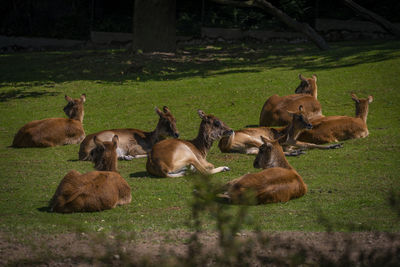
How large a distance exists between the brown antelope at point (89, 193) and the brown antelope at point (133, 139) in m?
3.32

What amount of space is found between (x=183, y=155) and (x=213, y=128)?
125 centimetres

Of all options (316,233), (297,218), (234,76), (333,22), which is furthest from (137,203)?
(333,22)

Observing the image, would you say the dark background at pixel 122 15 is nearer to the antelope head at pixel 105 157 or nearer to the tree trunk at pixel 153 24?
the tree trunk at pixel 153 24

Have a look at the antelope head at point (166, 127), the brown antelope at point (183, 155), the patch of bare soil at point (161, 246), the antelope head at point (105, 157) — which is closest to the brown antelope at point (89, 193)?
the antelope head at point (105, 157)

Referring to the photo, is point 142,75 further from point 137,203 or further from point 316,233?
point 316,233

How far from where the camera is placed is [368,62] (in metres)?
19.7

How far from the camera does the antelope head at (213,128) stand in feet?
35.9

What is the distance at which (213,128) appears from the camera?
1101cm

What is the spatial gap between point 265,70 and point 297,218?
13745 mm

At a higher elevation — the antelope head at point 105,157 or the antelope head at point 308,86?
the antelope head at point 308,86

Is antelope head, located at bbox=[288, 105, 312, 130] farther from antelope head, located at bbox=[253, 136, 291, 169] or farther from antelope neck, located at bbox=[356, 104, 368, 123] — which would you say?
antelope head, located at bbox=[253, 136, 291, 169]

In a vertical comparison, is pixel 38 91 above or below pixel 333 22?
below

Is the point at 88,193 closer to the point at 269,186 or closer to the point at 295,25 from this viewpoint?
the point at 269,186

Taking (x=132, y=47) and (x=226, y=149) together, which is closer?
(x=226, y=149)
